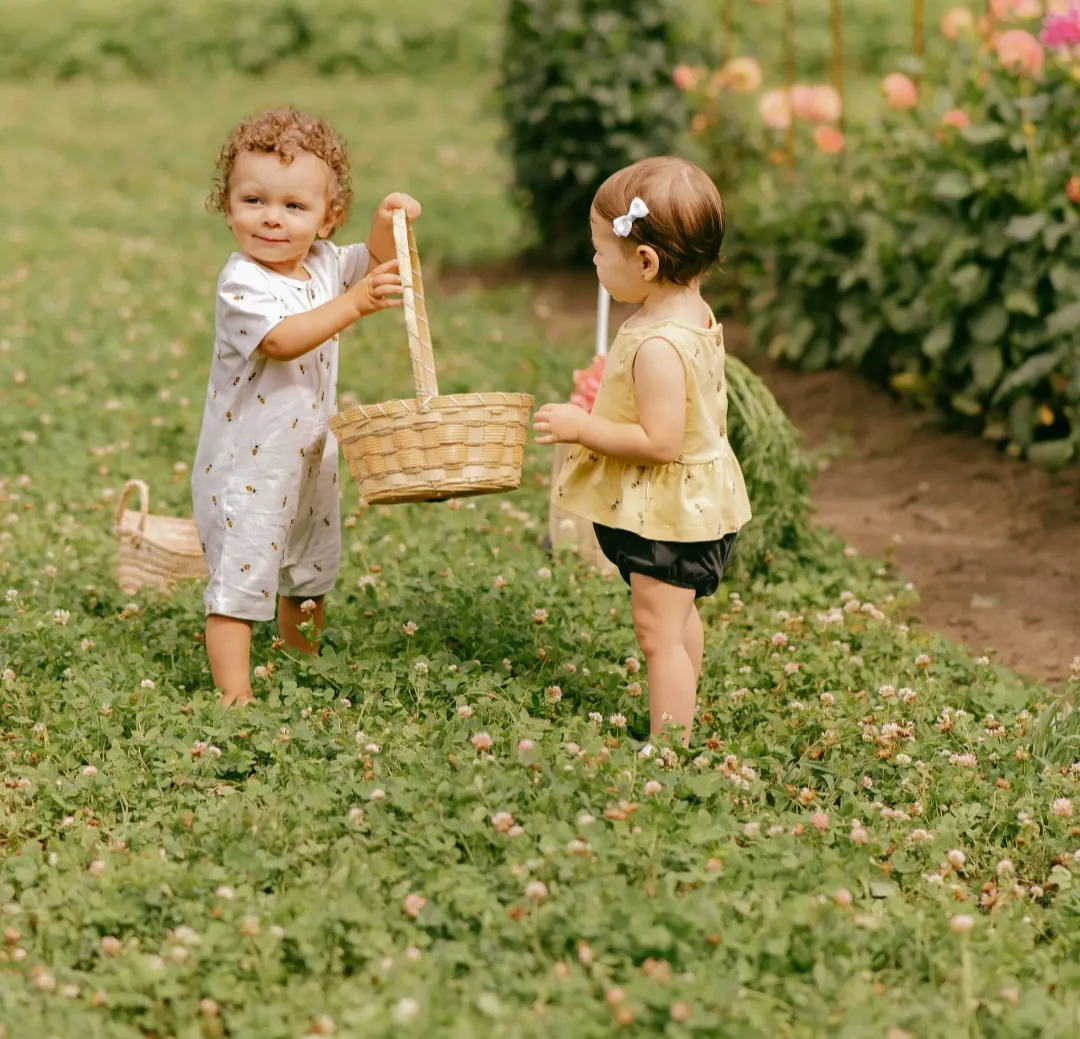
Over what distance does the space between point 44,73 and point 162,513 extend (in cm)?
1269

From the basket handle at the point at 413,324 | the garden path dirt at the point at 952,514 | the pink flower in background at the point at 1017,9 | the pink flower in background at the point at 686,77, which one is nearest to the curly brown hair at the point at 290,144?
the basket handle at the point at 413,324

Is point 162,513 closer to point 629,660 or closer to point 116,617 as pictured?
point 116,617

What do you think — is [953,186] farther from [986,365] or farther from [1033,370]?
[1033,370]

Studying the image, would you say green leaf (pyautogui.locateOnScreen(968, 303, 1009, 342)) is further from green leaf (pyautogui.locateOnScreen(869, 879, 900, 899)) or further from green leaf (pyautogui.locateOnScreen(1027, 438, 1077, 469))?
green leaf (pyautogui.locateOnScreen(869, 879, 900, 899))

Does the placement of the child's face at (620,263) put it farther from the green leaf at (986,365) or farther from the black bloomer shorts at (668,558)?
the green leaf at (986,365)

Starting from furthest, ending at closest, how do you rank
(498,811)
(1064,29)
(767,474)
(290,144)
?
1. (1064,29)
2. (767,474)
3. (290,144)
4. (498,811)

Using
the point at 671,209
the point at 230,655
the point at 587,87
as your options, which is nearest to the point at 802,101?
the point at 587,87

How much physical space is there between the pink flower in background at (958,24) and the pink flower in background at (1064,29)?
741mm

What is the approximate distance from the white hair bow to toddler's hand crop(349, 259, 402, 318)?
1.96ft

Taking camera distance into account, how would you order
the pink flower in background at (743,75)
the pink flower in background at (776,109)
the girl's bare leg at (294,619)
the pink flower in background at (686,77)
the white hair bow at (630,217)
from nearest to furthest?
the white hair bow at (630,217), the girl's bare leg at (294,619), the pink flower in background at (776,109), the pink flower in background at (743,75), the pink flower in background at (686,77)

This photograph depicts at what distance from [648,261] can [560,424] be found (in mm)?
450

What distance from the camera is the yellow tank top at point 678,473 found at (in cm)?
372

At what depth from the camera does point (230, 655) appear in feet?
13.5

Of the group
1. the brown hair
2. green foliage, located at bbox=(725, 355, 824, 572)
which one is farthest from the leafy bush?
the brown hair
